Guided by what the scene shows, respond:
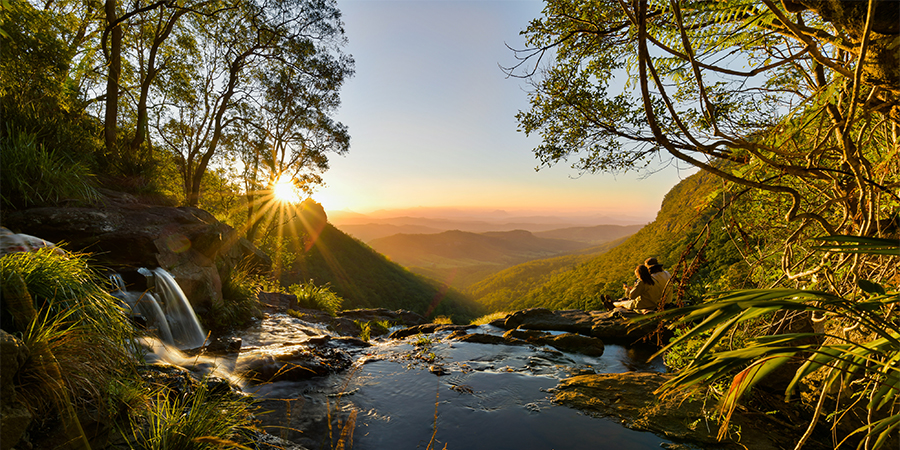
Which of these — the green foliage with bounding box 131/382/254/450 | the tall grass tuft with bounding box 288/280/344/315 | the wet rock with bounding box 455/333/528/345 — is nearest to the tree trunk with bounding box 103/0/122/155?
the tall grass tuft with bounding box 288/280/344/315

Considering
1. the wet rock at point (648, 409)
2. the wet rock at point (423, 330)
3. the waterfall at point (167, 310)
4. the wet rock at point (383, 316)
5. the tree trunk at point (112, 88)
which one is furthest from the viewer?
the wet rock at point (383, 316)

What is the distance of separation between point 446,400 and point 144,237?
21.8ft

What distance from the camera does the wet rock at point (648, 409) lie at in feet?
13.8

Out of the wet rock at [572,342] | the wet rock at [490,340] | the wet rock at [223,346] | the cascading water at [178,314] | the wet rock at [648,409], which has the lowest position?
the wet rock at [490,340]

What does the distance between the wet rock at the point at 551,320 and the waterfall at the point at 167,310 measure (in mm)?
8385

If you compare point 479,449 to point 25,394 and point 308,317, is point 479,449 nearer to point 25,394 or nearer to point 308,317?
point 25,394

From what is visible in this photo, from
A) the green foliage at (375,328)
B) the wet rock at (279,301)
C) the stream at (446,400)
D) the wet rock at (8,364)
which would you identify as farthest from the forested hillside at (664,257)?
the wet rock at (279,301)

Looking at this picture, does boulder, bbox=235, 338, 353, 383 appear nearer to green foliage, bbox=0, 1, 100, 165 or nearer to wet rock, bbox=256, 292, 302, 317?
wet rock, bbox=256, 292, 302, 317

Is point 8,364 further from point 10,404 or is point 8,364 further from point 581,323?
point 581,323

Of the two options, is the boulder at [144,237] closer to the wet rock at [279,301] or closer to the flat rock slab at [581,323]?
the wet rock at [279,301]

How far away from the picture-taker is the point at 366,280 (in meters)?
43.9

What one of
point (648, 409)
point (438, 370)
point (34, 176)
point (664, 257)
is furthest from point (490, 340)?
point (664, 257)

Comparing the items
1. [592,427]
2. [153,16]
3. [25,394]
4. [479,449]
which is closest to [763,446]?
[592,427]

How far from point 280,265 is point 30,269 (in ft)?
66.0
